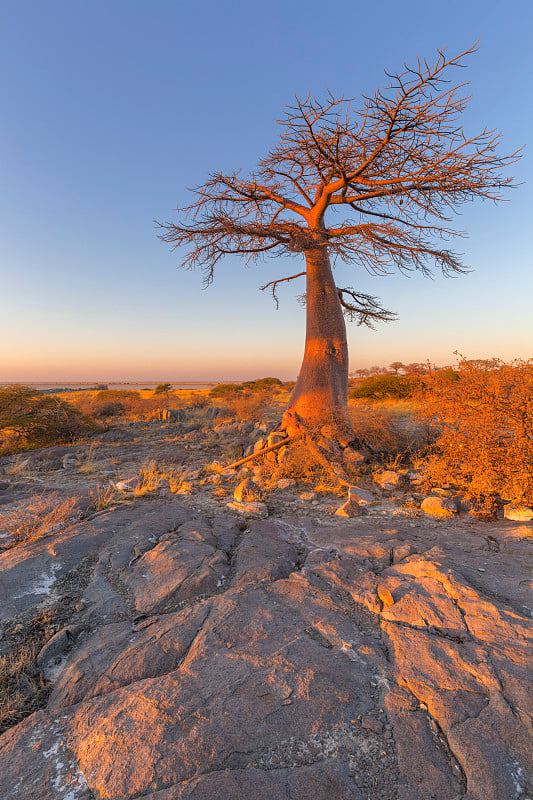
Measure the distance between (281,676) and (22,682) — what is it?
1.42m

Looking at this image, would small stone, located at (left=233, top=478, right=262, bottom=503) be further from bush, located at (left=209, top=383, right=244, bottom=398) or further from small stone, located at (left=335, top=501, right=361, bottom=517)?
bush, located at (left=209, top=383, right=244, bottom=398)

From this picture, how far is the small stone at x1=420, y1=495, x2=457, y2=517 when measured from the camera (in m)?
4.02

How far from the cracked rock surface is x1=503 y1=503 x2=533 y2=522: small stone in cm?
71

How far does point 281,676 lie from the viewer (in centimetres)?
159

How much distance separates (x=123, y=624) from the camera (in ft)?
7.20

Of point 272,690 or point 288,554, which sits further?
point 288,554

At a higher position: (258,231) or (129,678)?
(258,231)

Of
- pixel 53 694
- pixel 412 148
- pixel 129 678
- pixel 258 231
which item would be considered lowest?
pixel 53 694

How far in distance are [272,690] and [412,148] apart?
575 centimetres

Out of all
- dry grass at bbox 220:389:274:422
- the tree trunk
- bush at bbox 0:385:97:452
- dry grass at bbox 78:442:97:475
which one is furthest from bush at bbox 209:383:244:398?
the tree trunk

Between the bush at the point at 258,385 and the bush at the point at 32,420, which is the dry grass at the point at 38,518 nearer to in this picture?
the bush at the point at 32,420

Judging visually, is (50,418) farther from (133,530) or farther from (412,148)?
(412,148)

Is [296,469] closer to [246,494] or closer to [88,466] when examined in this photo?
[246,494]

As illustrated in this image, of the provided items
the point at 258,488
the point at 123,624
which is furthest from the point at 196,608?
the point at 258,488
